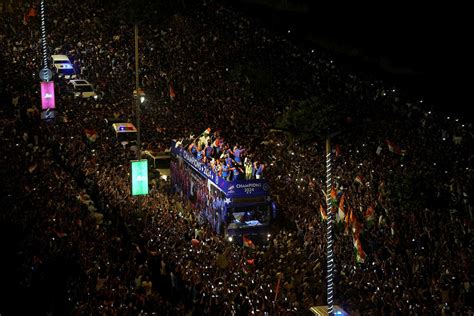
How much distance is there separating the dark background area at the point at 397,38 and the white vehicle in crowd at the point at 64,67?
50.8ft

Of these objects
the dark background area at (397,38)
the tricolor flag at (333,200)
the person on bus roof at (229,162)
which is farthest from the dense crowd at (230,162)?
the dark background area at (397,38)

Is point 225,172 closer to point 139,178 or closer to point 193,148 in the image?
point 139,178

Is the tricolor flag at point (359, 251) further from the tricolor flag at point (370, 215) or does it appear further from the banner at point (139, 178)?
the banner at point (139, 178)

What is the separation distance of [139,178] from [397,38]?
2635cm

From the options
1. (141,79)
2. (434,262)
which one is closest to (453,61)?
(141,79)

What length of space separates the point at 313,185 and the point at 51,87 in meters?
13.4

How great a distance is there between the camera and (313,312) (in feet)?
55.2

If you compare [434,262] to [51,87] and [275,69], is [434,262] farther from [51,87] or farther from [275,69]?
[275,69]

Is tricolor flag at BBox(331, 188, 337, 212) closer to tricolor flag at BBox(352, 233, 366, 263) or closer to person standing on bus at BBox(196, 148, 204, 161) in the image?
tricolor flag at BBox(352, 233, 366, 263)

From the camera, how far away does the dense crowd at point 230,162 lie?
18688 millimetres

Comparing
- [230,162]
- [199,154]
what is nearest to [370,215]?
[230,162]

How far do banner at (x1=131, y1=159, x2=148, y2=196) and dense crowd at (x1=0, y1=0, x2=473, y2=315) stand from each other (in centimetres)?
56

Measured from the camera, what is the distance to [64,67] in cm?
4075

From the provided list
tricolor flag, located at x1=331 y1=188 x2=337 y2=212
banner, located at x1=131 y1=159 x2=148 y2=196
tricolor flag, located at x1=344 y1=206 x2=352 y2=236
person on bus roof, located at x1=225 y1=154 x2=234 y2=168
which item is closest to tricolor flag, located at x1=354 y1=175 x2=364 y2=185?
tricolor flag, located at x1=331 y1=188 x2=337 y2=212
